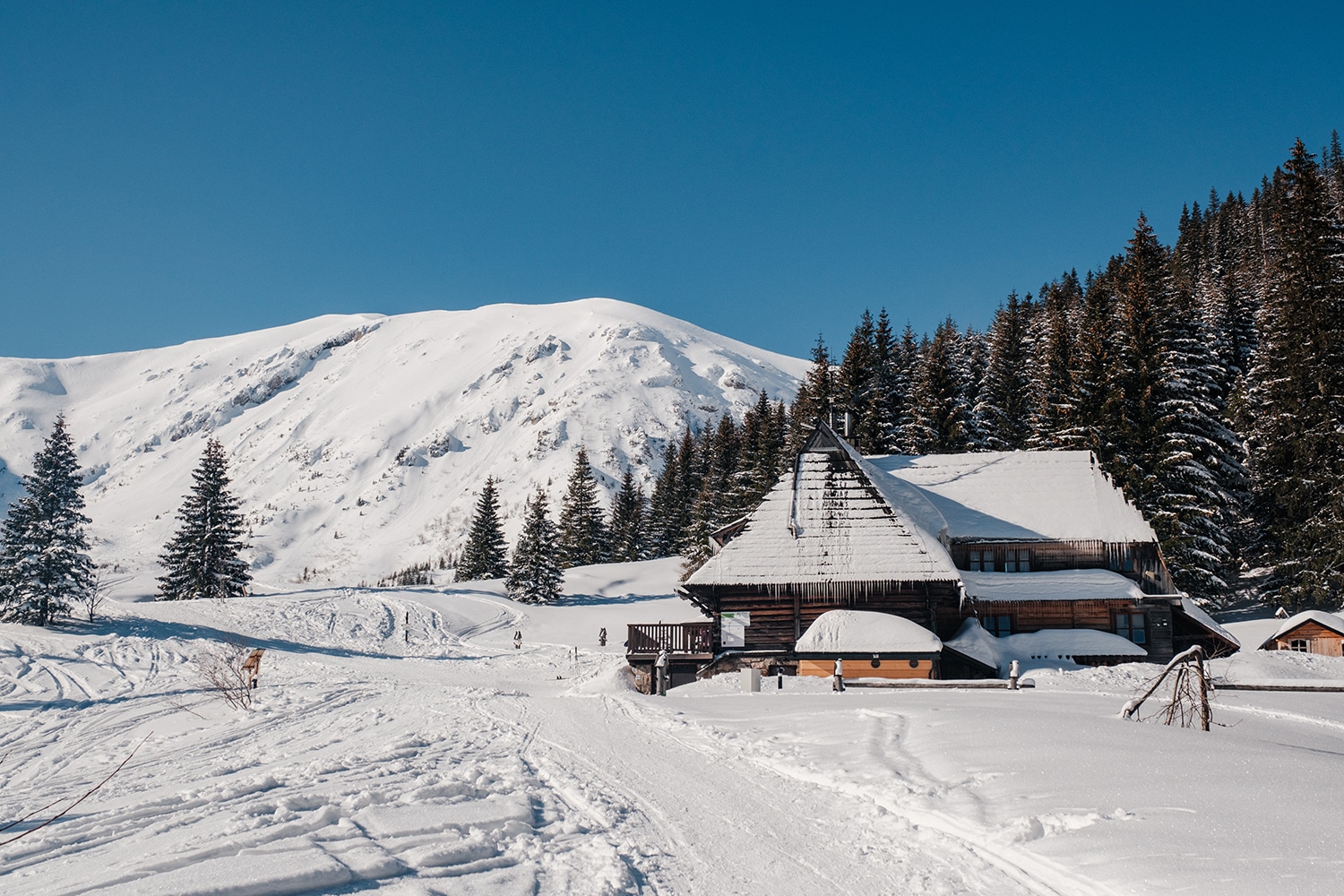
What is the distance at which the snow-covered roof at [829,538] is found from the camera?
77.4 feet

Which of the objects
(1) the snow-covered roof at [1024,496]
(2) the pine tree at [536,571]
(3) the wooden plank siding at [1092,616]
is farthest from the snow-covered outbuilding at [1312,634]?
(2) the pine tree at [536,571]

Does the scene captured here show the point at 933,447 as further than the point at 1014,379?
No

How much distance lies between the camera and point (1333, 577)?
1147 inches

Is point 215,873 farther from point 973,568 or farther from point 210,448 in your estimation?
point 210,448

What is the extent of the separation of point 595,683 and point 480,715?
5.16 meters

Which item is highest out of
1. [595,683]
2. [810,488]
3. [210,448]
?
[210,448]

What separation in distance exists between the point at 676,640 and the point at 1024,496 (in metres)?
13.8

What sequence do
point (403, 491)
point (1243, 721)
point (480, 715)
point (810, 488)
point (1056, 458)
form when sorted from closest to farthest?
point (1243, 721), point (480, 715), point (810, 488), point (1056, 458), point (403, 491)

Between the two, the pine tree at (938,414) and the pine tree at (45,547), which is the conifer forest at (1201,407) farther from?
the pine tree at (45,547)

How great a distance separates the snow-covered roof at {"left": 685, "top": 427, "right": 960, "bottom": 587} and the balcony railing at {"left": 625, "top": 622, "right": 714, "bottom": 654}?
166 cm

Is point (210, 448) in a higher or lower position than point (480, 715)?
higher

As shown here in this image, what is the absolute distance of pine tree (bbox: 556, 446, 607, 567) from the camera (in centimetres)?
6994

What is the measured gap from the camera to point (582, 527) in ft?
235

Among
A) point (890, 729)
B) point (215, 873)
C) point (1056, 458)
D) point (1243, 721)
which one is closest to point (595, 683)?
point (890, 729)
